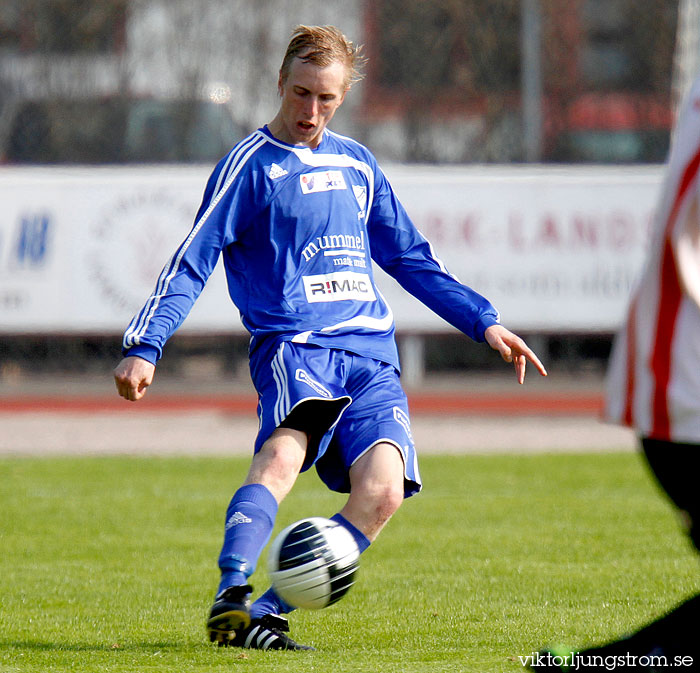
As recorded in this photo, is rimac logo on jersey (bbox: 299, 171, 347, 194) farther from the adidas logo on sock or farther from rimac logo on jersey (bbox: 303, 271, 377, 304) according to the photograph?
the adidas logo on sock

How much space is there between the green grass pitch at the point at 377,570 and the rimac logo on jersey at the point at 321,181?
151 cm

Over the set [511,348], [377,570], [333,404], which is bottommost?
[377,570]

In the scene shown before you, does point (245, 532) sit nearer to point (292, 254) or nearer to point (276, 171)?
point (292, 254)

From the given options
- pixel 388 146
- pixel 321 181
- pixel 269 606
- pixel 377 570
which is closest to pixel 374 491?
pixel 269 606

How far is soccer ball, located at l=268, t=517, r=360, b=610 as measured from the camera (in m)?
3.58

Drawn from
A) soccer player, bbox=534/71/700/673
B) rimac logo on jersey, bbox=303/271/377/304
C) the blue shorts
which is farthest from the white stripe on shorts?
soccer player, bbox=534/71/700/673

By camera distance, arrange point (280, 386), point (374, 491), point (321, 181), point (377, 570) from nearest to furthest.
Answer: point (374, 491), point (280, 386), point (321, 181), point (377, 570)

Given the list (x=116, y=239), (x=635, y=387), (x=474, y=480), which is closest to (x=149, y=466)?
(x=474, y=480)

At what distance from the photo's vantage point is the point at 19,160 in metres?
14.7

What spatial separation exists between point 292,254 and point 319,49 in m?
0.66

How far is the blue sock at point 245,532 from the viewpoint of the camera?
3625 millimetres

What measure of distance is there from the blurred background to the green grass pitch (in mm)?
4815

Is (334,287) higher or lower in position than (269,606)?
higher

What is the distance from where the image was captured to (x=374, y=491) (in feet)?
12.6
